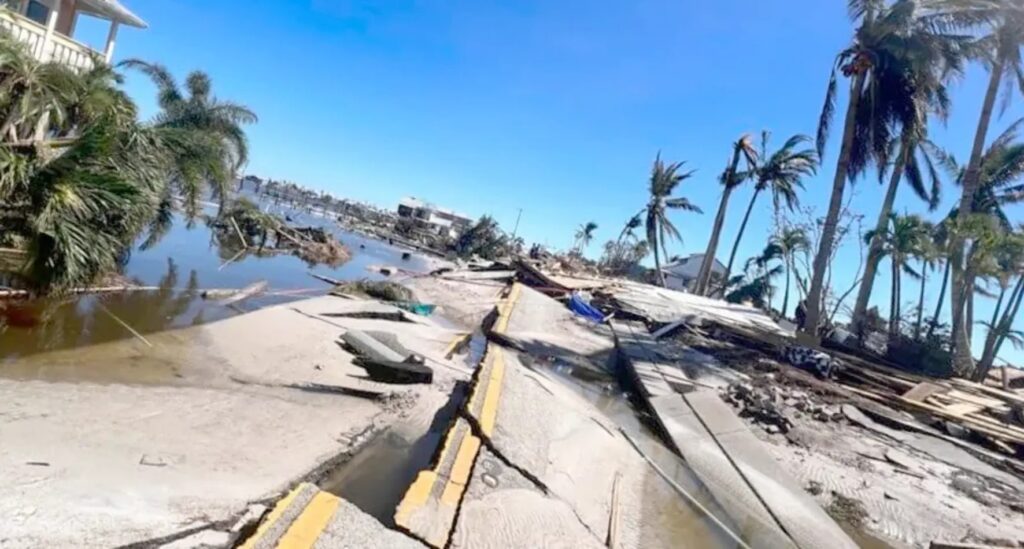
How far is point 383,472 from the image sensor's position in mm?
4238

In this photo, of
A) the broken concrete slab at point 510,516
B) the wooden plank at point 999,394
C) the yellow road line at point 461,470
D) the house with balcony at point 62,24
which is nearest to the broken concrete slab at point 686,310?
the wooden plank at point 999,394

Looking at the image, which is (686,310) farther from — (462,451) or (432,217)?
(432,217)

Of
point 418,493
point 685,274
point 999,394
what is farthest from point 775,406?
point 685,274

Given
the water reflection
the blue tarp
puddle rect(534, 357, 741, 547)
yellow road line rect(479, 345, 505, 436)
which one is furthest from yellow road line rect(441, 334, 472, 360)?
the blue tarp

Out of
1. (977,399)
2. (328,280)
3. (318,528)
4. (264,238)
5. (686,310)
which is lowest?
(328,280)

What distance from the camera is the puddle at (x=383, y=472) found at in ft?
12.3

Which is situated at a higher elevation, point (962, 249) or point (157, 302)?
point (962, 249)

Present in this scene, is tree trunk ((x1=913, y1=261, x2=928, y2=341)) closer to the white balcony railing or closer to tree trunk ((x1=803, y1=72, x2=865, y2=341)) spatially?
tree trunk ((x1=803, y1=72, x2=865, y2=341))

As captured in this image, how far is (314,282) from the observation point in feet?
54.2

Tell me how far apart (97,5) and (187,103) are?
648cm

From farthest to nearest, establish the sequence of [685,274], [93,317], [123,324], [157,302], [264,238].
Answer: [685,274] → [264,238] → [157,302] → [93,317] → [123,324]

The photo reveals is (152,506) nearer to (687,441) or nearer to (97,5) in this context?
(687,441)

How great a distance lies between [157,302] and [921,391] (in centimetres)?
1463

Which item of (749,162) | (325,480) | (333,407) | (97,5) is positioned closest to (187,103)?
(97,5)
